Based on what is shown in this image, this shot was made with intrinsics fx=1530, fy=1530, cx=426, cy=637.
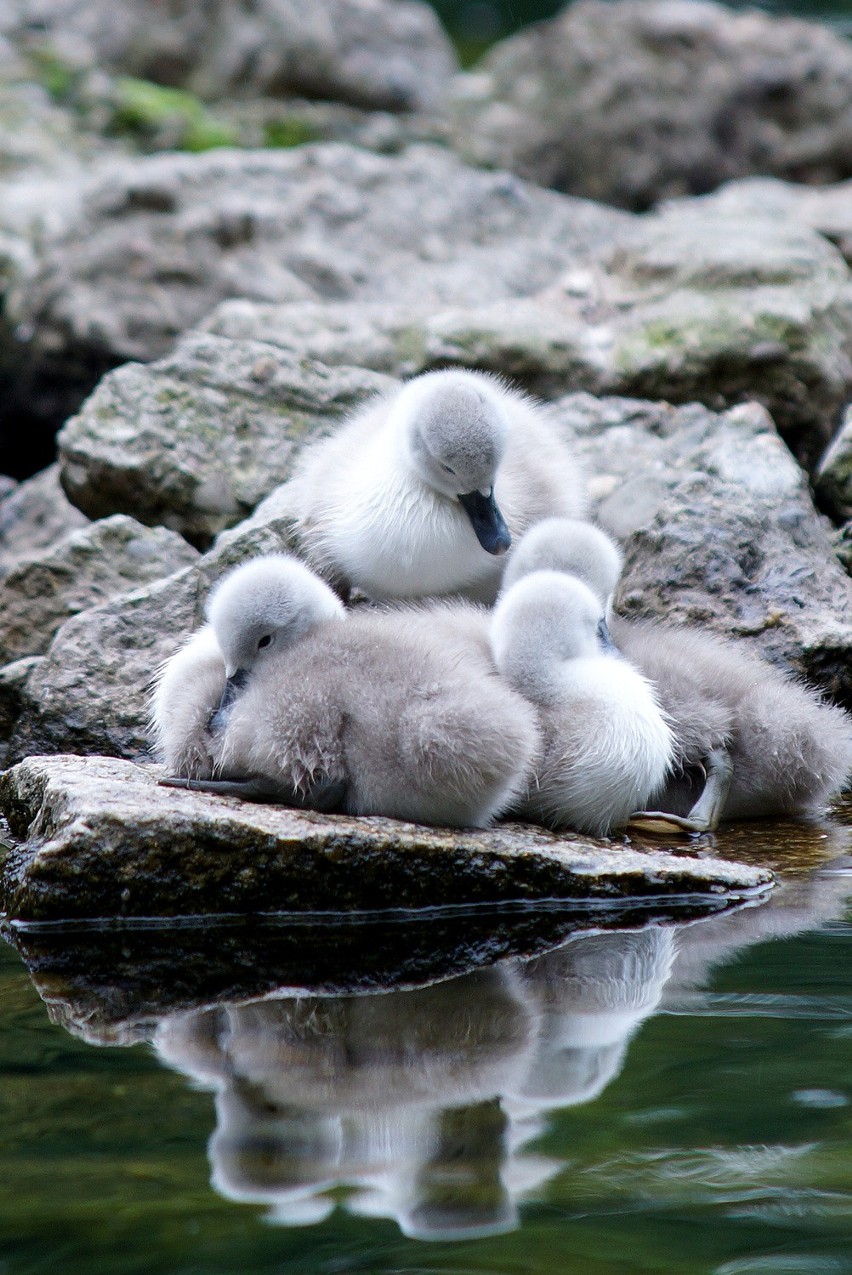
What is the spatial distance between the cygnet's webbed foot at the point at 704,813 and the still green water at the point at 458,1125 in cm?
98

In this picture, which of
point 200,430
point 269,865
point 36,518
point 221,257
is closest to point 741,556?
point 269,865

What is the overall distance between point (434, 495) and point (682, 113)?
26.8 ft

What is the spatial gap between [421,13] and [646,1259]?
14474mm

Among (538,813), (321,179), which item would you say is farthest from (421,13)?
(538,813)

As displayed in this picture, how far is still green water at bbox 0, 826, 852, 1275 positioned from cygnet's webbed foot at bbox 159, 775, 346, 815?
0.72m

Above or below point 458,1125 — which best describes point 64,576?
below

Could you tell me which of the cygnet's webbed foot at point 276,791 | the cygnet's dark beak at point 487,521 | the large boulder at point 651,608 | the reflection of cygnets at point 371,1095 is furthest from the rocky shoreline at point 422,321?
the reflection of cygnets at point 371,1095

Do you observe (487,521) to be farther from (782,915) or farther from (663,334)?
(663,334)

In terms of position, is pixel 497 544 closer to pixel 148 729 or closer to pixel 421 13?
pixel 148 729

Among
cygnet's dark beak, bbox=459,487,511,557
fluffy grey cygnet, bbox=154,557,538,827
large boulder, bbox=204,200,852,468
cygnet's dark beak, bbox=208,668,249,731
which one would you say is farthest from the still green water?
large boulder, bbox=204,200,852,468

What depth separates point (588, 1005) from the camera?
2646 mm

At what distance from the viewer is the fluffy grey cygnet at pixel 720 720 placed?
3.97 metres

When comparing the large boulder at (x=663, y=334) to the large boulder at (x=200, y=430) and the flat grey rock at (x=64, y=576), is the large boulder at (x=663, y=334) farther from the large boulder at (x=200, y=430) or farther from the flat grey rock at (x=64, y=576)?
the flat grey rock at (x=64, y=576)

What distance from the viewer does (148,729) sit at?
4.34 metres
